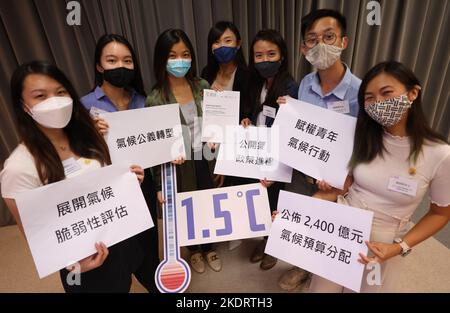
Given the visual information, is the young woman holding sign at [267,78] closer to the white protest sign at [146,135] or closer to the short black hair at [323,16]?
the short black hair at [323,16]

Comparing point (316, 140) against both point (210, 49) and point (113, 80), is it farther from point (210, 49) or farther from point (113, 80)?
point (113, 80)

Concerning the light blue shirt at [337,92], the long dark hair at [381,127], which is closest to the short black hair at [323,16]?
the light blue shirt at [337,92]

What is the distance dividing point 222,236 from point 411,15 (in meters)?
2.61

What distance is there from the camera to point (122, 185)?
1139 millimetres

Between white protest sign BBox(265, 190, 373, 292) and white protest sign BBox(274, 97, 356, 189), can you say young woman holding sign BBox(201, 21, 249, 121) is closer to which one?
white protest sign BBox(274, 97, 356, 189)

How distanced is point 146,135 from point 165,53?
1.59 feet

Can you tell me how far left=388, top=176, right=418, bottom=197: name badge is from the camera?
1058 millimetres

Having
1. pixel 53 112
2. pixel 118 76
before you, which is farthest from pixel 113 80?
pixel 53 112

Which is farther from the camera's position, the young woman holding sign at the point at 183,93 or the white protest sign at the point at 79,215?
the young woman holding sign at the point at 183,93

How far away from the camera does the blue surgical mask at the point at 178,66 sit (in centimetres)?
144

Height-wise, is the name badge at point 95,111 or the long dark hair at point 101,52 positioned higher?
the long dark hair at point 101,52

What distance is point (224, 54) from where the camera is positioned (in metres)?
1.66

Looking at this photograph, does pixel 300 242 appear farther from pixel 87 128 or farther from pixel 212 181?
pixel 87 128

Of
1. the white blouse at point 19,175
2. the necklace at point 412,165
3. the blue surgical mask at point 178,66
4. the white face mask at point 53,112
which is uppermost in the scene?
the blue surgical mask at point 178,66
